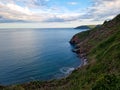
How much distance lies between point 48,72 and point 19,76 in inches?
454

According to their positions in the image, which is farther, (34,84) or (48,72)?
(48,72)

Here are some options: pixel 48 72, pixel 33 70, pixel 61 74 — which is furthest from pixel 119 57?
pixel 33 70

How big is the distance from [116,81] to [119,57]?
90.6 feet

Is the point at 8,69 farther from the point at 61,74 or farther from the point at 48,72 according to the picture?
the point at 61,74

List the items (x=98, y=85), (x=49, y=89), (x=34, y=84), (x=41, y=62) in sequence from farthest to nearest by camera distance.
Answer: (x=41, y=62) → (x=34, y=84) → (x=49, y=89) → (x=98, y=85)

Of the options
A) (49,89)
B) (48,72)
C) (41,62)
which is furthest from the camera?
(41,62)

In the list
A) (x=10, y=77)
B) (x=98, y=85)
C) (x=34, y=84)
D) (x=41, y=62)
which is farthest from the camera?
(x=41, y=62)

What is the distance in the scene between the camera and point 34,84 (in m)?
49.0

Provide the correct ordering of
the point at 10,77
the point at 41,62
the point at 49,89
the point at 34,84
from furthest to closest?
the point at 41,62
the point at 10,77
the point at 34,84
the point at 49,89

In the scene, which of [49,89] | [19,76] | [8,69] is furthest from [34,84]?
[8,69]

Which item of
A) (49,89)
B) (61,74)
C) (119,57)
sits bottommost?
(61,74)

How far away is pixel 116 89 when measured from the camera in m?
21.8

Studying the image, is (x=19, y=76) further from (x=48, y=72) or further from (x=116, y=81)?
(x=116, y=81)

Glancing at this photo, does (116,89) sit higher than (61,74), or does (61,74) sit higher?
(116,89)
